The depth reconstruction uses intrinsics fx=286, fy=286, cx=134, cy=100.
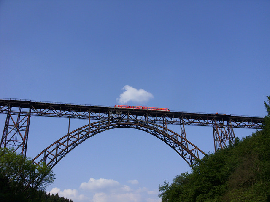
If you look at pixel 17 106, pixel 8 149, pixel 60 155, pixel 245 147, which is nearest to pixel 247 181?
pixel 245 147

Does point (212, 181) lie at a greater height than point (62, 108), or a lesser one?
lesser

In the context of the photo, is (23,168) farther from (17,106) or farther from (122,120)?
(122,120)

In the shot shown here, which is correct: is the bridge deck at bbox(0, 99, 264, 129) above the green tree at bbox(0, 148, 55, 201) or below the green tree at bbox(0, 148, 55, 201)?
above

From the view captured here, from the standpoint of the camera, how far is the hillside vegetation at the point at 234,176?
29891 mm

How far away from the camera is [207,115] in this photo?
49906 mm

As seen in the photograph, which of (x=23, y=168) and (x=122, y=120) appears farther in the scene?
(x=122, y=120)

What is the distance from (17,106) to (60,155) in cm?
1029

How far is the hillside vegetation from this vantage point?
2989 centimetres

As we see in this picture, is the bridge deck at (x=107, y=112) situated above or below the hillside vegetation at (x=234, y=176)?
above

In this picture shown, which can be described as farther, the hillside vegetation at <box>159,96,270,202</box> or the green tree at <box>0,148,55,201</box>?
the green tree at <box>0,148,55,201</box>

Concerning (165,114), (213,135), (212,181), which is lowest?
(212,181)

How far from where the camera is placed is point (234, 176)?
33938 millimetres

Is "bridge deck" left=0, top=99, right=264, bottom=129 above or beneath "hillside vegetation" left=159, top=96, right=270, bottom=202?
above

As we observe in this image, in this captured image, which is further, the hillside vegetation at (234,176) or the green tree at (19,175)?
the green tree at (19,175)
